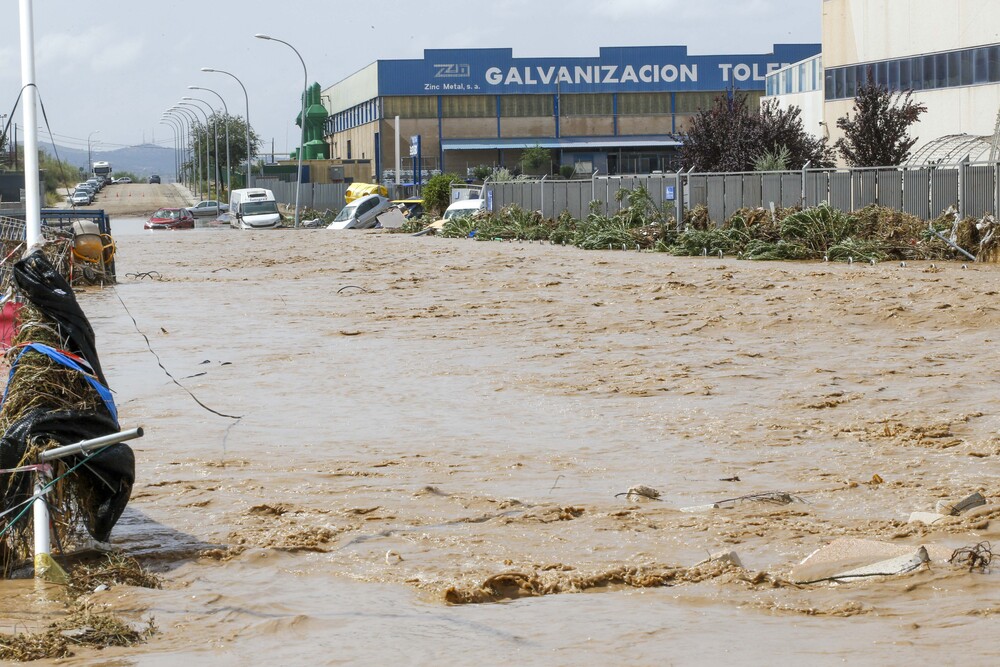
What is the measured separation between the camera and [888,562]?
20.6 feet

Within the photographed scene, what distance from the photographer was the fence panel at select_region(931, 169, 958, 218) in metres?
28.2

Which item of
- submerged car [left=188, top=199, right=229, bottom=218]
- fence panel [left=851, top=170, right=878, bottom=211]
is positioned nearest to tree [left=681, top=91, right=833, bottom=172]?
fence panel [left=851, top=170, right=878, bottom=211]

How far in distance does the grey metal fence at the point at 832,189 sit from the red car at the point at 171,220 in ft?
100

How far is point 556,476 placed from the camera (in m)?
9.09

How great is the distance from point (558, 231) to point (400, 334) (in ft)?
73.6

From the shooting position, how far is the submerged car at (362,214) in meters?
57.3

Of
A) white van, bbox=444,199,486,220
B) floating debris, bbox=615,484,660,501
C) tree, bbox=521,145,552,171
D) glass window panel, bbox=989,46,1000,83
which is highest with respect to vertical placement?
tree, bbox=521,145,552,171

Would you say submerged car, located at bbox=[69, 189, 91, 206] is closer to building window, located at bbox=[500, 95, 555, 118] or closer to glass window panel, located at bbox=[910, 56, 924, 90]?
building window, located at bbox=[500, 95, 555, 118]

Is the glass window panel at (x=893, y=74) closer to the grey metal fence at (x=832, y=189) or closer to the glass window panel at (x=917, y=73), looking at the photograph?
the glass window panel at (x=917, y=73)

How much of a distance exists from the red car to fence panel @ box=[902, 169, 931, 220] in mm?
43809

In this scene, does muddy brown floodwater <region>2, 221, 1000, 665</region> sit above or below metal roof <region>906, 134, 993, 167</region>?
below

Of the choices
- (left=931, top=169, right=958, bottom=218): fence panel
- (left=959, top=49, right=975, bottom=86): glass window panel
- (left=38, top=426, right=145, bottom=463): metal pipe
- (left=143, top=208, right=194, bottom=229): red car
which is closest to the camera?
(left=38, top=426, right=145, bottom=463): metal pipe

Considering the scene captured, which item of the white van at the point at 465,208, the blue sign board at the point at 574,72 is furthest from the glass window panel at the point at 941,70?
the blue sign board at the point at 574,72

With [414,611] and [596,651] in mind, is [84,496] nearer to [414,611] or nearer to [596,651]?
[414,611]
